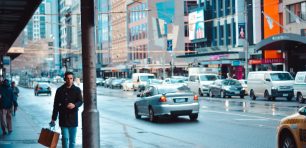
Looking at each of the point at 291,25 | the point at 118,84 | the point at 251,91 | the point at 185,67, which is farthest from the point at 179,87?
the point at 185,67

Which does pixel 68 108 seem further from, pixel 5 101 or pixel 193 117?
pixel 193 117

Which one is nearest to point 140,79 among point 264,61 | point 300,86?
point 264,61

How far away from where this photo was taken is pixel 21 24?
25312 millimetres

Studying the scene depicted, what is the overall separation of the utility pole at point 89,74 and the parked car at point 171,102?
1309 cm

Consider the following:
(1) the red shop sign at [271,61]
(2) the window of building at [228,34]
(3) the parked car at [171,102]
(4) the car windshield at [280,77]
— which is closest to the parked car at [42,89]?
(1) the red shop sign at [271,61]

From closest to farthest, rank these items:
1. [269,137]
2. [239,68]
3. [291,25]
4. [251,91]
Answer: [269,137], [251,91], [291,25], [239,68]

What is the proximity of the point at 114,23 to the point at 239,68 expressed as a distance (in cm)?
5301

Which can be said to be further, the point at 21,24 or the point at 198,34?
the point at 198,34

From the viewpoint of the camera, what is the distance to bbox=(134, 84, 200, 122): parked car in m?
22.7

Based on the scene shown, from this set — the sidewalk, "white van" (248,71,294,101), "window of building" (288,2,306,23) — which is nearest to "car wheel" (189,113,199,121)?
the sidewalk

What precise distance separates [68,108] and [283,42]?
4393 cm

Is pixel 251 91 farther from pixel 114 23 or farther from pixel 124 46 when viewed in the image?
pixel 114 23

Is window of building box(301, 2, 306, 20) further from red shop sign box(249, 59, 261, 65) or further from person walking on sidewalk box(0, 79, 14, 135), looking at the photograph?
person walking on sidewalk box(0, 79, 14, 135)

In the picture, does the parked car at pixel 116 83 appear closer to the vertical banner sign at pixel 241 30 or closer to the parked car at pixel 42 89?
the vertical banner sign at pixel 241 30
